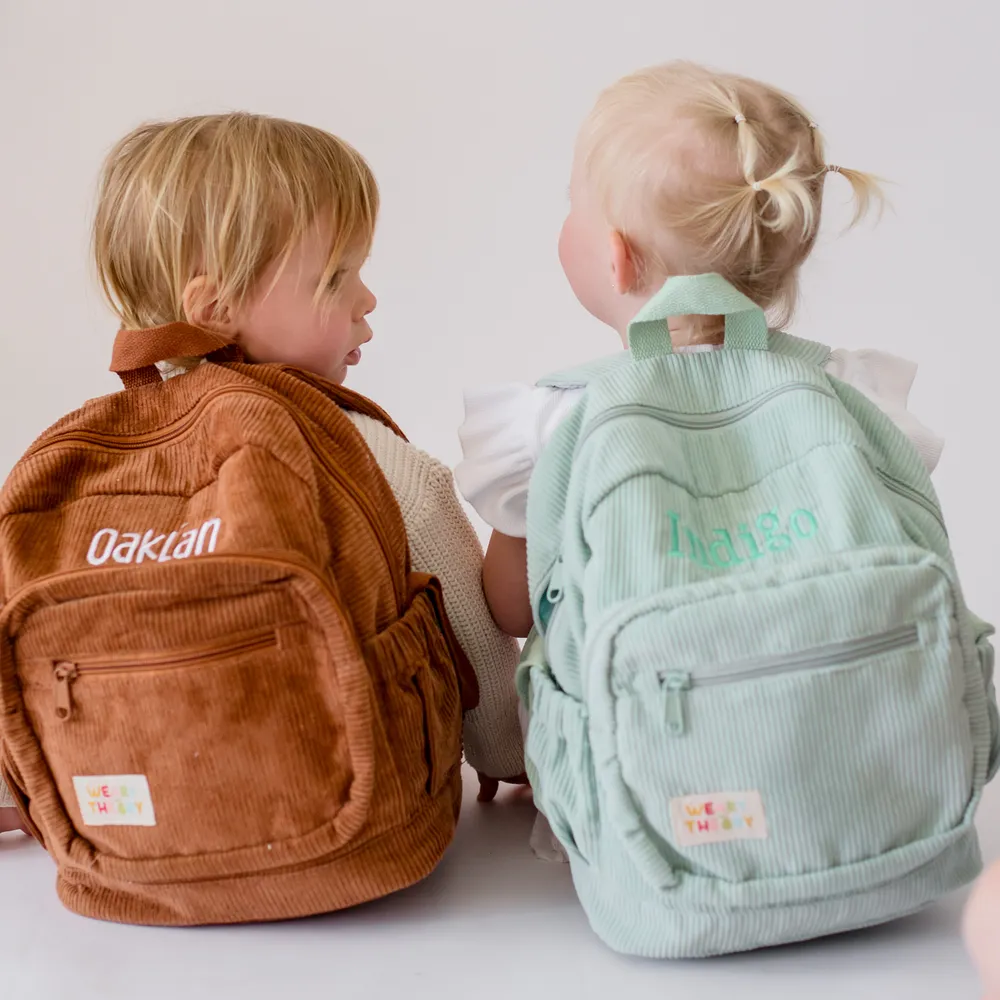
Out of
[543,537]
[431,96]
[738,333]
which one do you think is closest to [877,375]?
[738,333]

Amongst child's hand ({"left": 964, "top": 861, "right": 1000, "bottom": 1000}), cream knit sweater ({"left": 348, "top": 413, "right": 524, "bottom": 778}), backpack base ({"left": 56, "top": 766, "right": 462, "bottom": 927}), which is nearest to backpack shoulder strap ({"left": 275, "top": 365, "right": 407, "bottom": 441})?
cream knit sweater ({"left": 348, "top": 413, "right": 524, "bottom": 778})

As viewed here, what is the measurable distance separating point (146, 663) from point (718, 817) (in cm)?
50

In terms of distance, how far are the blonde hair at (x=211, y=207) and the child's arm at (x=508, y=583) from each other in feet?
1.11

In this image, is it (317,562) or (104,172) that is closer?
(317,562)

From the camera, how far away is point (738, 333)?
1323mm

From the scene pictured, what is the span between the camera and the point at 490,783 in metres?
1.65

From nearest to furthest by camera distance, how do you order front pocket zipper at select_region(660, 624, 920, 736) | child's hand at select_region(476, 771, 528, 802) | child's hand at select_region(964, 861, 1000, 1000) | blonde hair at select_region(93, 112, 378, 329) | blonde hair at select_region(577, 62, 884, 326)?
1. child's hand at select_region(964, 861, 1000, 1000)
2. front pocket zipper at select_region(660, 624, 920, 736)
3. blonde hair at select_region(577, 62, 884, 326)
4. blonde hair at select_region(93, 112, 378, 329)
5. child's hand at select_region(476, 771, 528, 802)

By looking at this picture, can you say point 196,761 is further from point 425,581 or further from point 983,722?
point 983,722

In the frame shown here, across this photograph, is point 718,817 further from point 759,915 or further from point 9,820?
point 9,820

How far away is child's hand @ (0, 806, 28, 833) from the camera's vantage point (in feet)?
5.16

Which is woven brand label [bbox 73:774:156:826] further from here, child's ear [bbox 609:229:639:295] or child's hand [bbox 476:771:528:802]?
child's ear [bbox 609:229:639:295]

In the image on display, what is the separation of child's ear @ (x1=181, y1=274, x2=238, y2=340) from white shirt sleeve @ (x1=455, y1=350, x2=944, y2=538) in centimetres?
28

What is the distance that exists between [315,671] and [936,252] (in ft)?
6.36

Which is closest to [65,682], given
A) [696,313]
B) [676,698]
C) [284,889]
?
[284,889]
